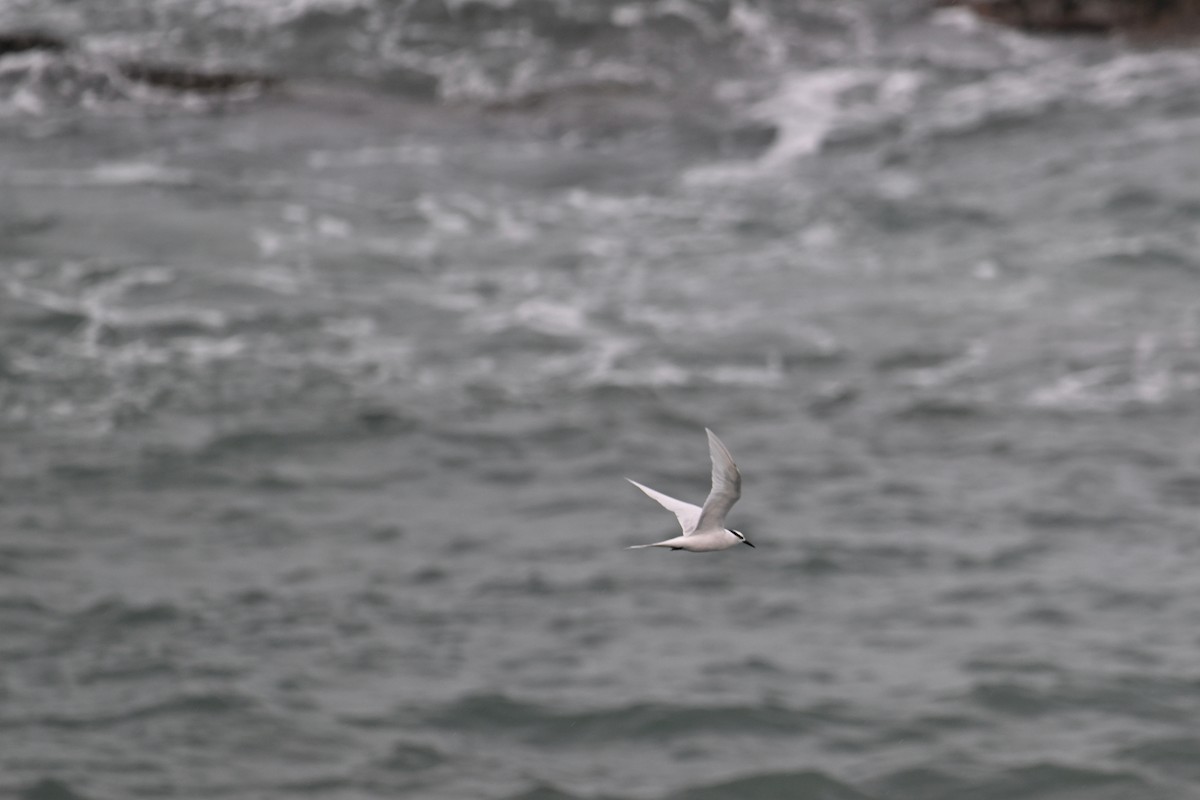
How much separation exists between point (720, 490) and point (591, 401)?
9996 millimetres

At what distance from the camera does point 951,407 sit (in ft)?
51.2

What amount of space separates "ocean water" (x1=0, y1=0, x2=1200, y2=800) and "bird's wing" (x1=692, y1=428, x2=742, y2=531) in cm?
520

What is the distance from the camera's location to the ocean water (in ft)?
37.8

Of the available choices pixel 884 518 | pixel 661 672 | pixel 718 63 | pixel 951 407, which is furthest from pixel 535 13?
pixel 661 672

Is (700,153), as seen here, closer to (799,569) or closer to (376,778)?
(799,569)

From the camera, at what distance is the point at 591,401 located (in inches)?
625

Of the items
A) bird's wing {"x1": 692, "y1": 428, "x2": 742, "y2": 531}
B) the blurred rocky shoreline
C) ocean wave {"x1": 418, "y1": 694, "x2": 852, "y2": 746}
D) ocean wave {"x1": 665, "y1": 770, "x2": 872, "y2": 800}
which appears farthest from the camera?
the blurred rocky shoreline

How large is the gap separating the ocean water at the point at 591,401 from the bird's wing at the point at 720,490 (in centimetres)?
520

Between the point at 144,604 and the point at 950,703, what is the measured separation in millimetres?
5704

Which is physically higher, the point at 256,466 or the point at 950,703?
the point at 256,466

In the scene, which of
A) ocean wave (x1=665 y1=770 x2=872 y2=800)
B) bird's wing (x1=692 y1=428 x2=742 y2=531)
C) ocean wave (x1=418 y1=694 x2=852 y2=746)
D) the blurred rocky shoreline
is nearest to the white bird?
bird's wing (x1=692 y1=428 x2=742 y2=531)

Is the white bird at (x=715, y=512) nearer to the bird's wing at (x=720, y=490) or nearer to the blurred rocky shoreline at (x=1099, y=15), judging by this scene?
the bird's wing at (x=720, y=490)

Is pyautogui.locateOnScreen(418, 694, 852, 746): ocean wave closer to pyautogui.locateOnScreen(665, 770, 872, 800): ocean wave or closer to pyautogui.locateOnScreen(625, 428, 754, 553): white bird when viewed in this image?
pyautogui.locateOnScreen(665, 770, 872, 800): ocean wave

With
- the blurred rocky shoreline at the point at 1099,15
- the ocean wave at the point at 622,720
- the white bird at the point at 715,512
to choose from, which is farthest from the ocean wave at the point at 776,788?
the blurred rocky shoreline at the point at 1099,15
